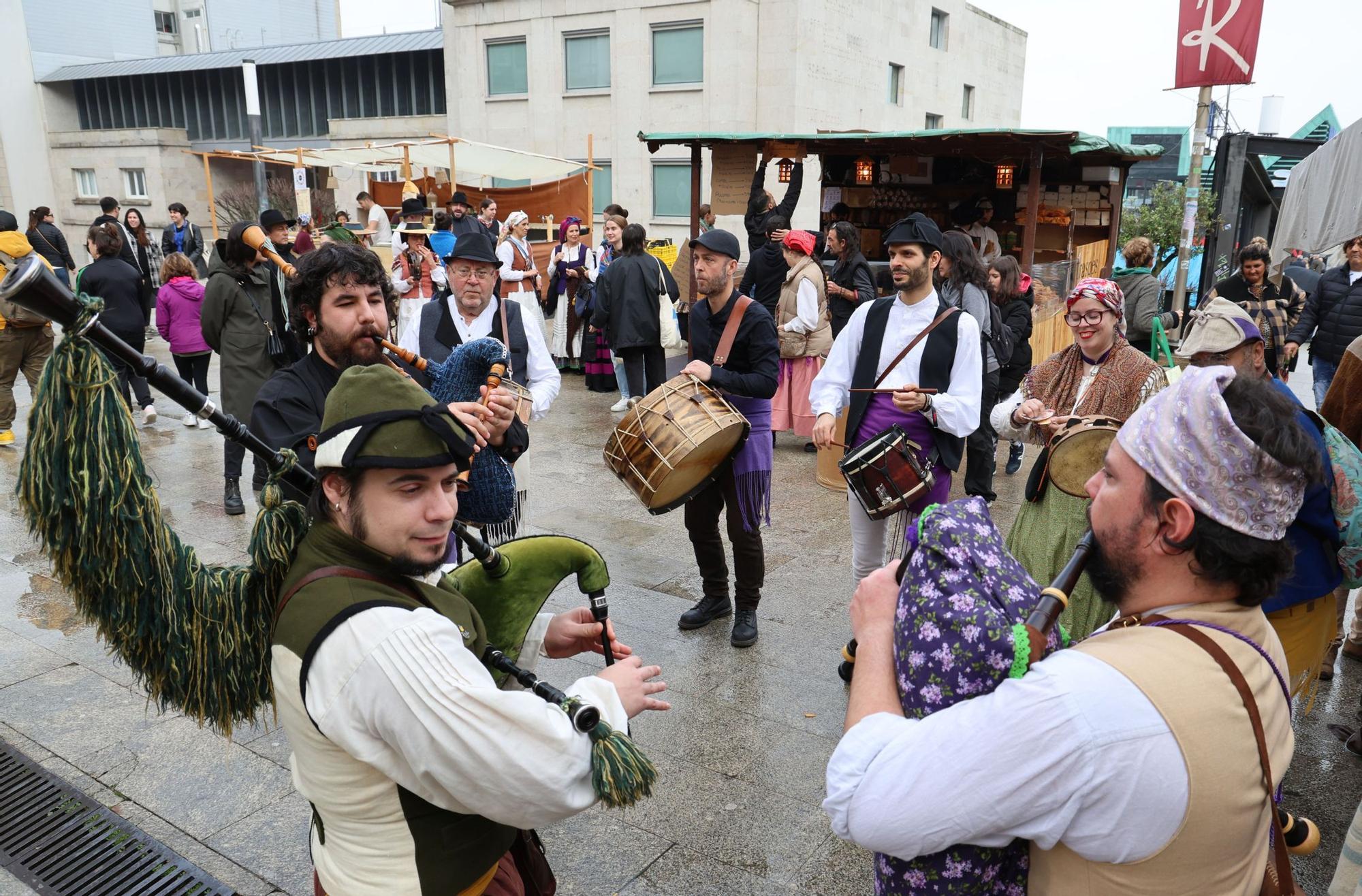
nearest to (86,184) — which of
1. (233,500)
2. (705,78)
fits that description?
(705,78)

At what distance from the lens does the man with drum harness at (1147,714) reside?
49.6 inches

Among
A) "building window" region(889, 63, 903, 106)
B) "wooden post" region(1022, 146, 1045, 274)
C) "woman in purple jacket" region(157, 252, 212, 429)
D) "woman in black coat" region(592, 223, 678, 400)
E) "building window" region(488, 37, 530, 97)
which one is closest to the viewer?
"woman in purple jacket" region(157, 252, 212, 429)

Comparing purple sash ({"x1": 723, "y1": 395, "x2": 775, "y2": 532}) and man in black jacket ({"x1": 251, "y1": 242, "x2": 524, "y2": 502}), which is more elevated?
man in black jacket ({"x1": 251, "y1": 242, "x2": 524, "y2": 502})

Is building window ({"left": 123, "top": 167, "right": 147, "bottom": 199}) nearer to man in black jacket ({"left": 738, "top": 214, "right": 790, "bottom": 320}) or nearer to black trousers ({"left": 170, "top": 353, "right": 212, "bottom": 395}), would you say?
black trousers ({"left": 170, "top": 353, "right": 212, "bottom": 395})

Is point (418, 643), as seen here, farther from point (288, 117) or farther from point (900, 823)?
point (288, 117)

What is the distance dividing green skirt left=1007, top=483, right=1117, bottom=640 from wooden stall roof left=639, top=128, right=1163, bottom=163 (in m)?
7.39

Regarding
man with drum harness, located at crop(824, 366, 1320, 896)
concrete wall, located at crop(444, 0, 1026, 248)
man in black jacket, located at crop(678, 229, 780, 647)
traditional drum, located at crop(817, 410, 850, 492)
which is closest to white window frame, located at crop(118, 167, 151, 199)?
concrete wall, located at crop(444, 0, 1026, 248)

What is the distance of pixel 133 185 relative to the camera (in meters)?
34.2

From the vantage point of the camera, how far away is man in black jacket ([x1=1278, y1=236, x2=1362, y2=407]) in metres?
7.32

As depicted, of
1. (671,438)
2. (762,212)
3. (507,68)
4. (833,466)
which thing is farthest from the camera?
(507,68)

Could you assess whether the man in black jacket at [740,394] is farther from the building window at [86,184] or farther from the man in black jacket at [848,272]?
the building window at [86,184]

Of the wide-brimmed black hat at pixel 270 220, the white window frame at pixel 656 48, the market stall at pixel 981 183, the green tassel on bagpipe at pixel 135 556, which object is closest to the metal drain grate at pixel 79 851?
the green tassel on bagpipe at pixel 135 556

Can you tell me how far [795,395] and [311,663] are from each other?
6.76 metres

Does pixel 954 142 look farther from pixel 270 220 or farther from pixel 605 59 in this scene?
pixel 605 59
